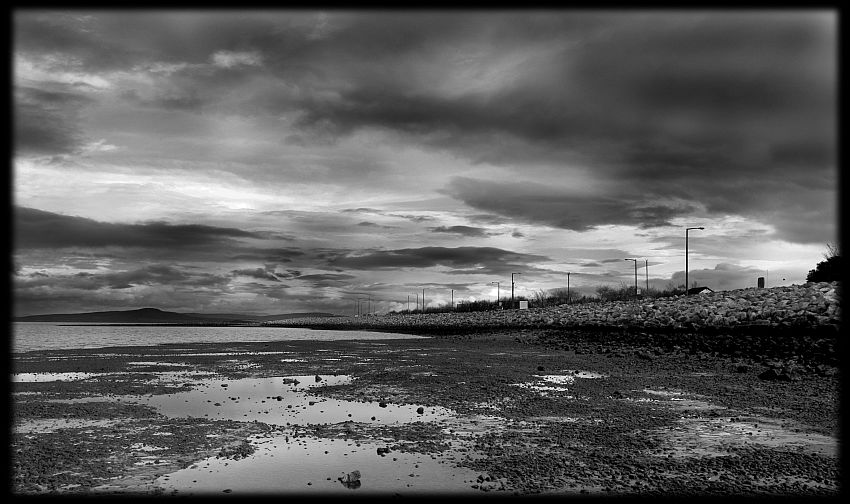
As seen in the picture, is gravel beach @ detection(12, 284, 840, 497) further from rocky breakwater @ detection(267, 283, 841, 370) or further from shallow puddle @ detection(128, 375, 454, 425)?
rocky breakwater @ detection(267, 283, 841, 370)

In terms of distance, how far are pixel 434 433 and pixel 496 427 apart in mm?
884

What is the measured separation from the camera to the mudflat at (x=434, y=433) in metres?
5.19

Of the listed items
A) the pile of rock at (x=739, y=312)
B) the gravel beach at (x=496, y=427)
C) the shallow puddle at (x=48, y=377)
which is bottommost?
the shallow puddle at (x=48, y=377)

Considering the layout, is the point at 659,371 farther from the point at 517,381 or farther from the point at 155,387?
the point at 155,387

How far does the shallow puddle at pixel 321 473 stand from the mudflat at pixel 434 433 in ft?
0.07

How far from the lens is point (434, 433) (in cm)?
716

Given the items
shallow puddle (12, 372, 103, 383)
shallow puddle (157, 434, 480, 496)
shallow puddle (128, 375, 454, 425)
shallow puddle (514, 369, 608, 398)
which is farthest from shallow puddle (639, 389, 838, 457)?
shallow puddle (12, 372, 103, 383)

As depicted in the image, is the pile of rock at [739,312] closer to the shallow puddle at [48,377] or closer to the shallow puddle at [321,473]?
the shallow puddle at [321,473]

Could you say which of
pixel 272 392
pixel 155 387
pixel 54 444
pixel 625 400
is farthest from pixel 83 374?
pixel 625 400

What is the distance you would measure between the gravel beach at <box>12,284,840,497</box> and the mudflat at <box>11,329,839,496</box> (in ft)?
0.10

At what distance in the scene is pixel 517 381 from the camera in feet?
40.2

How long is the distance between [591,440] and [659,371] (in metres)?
8.33

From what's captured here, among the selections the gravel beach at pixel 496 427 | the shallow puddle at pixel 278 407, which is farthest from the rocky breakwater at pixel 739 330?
the shallow puddle at pixel 278 407

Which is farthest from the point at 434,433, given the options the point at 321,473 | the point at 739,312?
the point at 739,312
